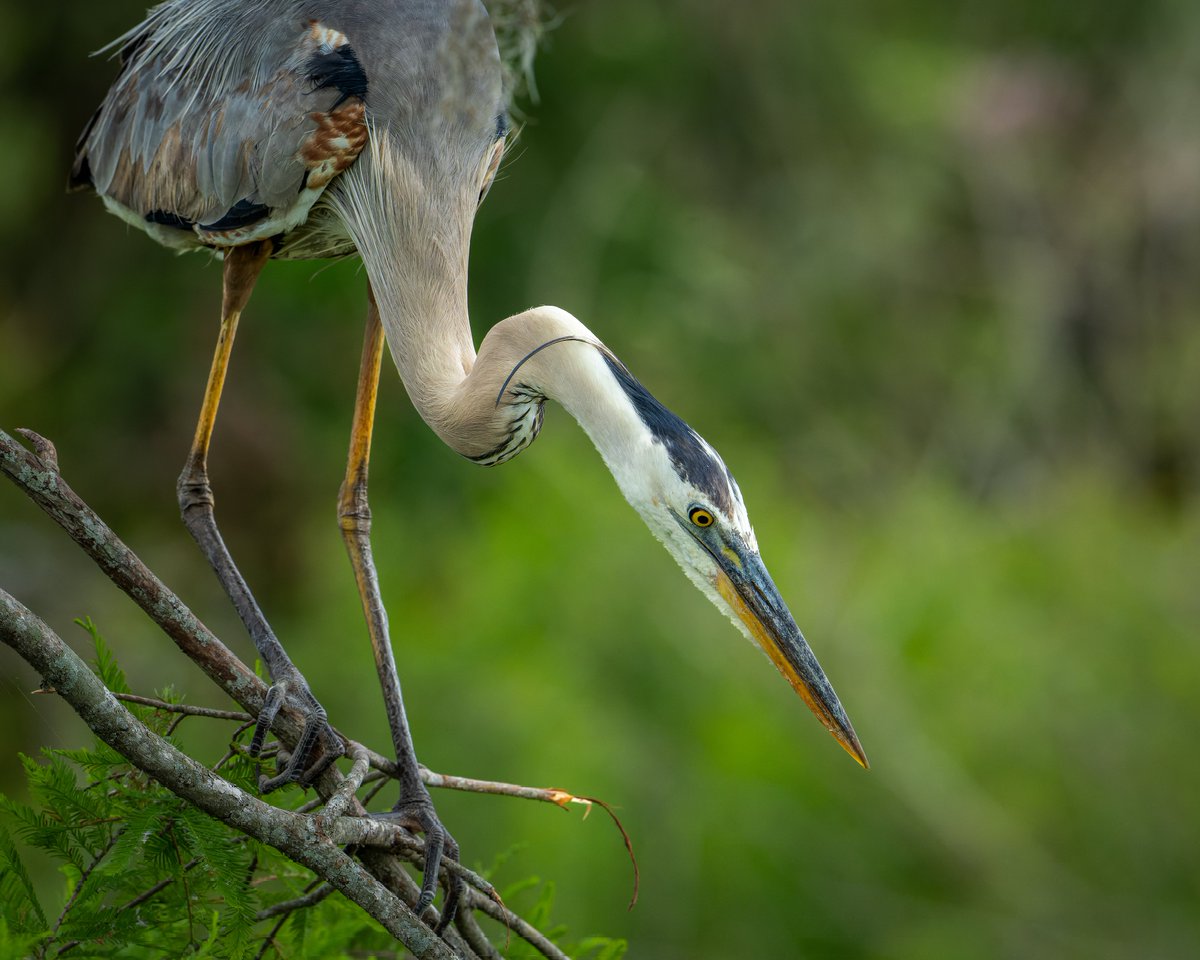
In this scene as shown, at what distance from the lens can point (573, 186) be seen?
7.74 meters

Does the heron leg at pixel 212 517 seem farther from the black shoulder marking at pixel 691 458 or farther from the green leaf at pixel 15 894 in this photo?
the black shoulder marking at pixel 691 458

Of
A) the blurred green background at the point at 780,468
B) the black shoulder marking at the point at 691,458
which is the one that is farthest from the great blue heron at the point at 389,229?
the blurred green background at the point at 780,468

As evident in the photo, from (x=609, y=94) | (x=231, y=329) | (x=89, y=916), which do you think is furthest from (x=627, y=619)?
(x=89, y=916)

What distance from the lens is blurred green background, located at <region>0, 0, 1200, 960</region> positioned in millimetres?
5871

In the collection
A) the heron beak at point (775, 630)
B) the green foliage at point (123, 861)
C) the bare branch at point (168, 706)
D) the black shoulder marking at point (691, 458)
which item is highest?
the bare branch at point (168, 706)

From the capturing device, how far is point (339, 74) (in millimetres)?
2721

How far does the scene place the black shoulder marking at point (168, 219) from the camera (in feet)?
9.75

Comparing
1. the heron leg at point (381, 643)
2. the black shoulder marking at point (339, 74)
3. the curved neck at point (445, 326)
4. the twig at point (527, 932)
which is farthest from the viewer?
the black shoulder marking at point (339, 74)

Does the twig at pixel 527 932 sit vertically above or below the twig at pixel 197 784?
→ below

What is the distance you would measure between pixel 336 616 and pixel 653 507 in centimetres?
525

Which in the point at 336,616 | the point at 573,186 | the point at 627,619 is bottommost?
the point at 627,619

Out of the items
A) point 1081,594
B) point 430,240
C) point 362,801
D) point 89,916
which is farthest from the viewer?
point 1081,594

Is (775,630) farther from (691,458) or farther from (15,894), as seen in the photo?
(15,894)

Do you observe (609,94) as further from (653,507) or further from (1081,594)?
(653,507)
